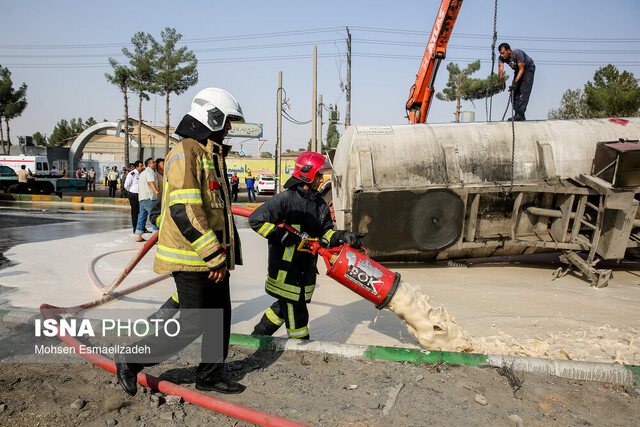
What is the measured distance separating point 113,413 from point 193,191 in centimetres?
133

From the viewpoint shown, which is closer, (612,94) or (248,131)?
(612,94)

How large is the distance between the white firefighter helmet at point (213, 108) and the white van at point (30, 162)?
1201 inches

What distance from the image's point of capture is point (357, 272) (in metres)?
3.57

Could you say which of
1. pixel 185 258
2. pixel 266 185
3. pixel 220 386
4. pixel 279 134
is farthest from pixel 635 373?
pixel 266 185

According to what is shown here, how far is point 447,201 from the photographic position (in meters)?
7.40

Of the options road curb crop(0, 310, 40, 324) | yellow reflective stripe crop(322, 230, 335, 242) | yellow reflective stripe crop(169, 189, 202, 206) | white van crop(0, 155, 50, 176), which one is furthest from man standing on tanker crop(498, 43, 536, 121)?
white van crop(0, 155, 50, 176)

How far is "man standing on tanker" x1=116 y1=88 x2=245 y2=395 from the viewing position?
2.72 m

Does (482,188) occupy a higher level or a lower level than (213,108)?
lower

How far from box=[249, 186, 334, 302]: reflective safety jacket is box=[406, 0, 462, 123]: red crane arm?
7.64 metres

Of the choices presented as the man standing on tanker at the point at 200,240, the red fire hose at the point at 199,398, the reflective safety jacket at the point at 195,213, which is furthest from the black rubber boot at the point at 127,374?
the reflective safety jacket at the point at 195,213

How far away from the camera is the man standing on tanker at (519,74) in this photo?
26.9 feet

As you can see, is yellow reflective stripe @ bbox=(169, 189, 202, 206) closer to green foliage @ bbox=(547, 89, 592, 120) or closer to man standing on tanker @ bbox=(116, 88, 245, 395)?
man standing on tanker @ bbox=(116, 88, 245, 395)

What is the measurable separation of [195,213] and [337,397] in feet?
4.70

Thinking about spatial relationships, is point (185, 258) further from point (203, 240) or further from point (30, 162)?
point (30, 162)
